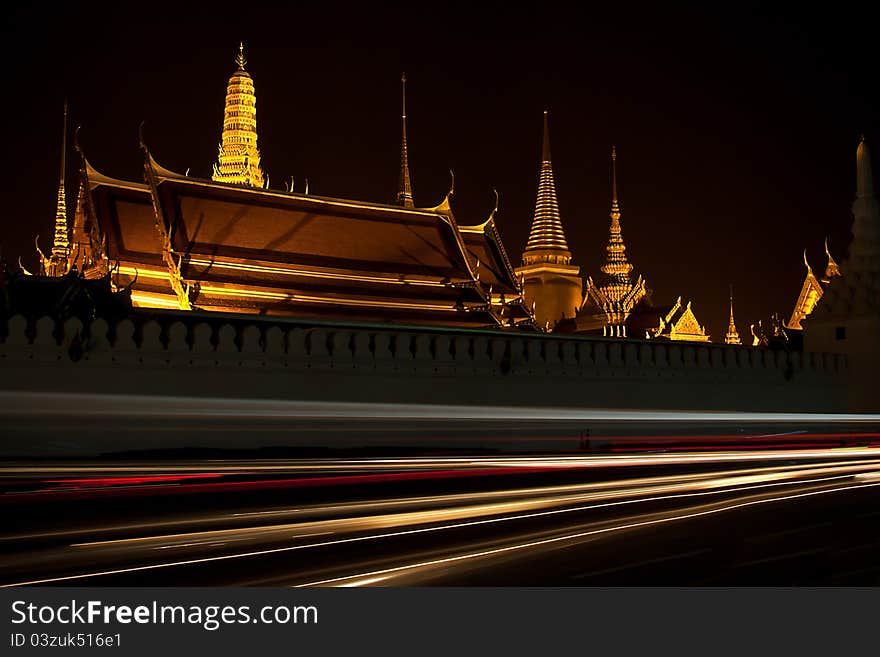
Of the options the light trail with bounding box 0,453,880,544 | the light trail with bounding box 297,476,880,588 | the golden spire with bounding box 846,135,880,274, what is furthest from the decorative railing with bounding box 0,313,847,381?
the light trail with bounding box 297,476,880,588

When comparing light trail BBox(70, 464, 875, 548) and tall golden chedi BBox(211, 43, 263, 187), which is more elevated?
tall golden chedi BBox(211, 43, 263, 187)

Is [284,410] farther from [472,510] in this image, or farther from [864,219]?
[864,219]

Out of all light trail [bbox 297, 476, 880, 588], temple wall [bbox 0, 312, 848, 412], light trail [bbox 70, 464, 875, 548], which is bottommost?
light trail [bbox 297, 476, 880, 588]

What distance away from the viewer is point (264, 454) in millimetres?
16031

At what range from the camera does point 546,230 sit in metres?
53.4

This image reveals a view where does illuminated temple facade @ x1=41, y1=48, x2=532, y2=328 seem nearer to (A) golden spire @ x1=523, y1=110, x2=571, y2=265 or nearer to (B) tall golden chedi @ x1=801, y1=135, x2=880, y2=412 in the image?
(B) tall golden chedi @ x1=801, y1=135, x2=880, y2=412

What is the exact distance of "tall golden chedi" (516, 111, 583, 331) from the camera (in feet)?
171

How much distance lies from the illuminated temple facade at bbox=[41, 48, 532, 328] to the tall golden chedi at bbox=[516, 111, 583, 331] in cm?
2575

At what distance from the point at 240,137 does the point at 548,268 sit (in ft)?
50.3

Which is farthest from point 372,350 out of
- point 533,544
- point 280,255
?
point 533,544

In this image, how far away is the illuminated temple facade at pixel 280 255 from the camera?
842 inches
